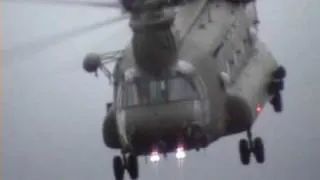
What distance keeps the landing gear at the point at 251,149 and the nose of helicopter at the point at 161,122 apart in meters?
5.09

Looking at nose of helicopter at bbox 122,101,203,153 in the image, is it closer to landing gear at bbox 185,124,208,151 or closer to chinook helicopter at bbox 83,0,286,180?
chinook helicopter at bbox 83,0,286,180

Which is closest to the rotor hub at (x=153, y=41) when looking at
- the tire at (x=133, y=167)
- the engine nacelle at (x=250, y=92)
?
the engine nacelle at (x=250, y=92)

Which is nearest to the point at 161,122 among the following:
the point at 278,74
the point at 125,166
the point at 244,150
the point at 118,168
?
the point at 125,166

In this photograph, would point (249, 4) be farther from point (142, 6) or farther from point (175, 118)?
point (142, 6)

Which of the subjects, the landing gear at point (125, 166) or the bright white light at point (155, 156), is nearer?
the bright white light at point (155, 156)

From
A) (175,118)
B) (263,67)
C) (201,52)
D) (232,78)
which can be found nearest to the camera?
(175,118)

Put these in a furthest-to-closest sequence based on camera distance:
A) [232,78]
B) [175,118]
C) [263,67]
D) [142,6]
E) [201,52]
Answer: [263,67] → [232,78] → [201,52] → [175,118] → [142,6]

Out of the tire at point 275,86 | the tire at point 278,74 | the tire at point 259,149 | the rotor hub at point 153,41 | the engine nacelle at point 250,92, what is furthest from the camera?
the tire at point 278,74

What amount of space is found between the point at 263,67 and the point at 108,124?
19.7ft

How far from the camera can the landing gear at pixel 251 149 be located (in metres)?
23.9

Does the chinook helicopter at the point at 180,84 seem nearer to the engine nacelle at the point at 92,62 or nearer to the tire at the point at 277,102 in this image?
the engine nacelle at the point at 92,62

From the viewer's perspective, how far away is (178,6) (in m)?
23.1

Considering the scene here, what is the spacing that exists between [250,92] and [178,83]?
380cm

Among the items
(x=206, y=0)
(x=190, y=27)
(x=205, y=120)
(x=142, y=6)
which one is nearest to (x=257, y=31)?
(x=206, y=0)
